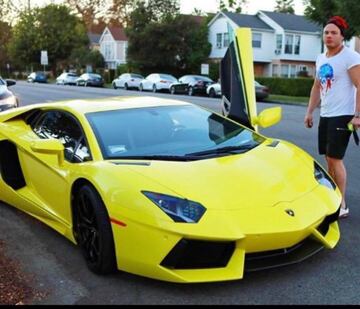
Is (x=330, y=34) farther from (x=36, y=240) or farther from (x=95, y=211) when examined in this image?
(x=36, y=240)

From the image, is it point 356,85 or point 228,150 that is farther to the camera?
point 356,85

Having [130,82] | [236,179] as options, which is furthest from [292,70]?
[236,179]

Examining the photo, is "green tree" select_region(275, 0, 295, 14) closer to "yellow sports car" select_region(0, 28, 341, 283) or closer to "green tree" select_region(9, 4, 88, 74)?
"green tree" select_region(9, 4, 88, 74)

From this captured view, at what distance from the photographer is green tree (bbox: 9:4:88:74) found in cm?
6856

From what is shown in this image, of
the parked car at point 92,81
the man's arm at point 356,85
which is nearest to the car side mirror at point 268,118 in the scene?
the man's arm at point 356,85

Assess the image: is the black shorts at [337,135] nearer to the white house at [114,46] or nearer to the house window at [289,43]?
the house window at [289,43]

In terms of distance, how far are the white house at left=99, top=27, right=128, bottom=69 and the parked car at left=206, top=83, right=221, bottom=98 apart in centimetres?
4080

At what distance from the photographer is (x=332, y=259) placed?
3938 mm

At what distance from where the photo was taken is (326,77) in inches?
191

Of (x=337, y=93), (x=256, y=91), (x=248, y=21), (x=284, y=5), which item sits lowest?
(x=256, y=91)

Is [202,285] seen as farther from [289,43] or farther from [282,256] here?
[289,43]

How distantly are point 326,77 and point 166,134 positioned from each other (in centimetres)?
158

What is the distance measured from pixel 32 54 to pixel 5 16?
14353mm

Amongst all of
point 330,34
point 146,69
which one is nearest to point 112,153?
point 330,34
